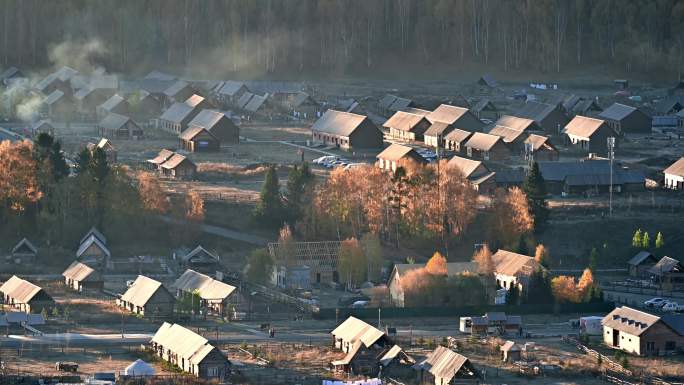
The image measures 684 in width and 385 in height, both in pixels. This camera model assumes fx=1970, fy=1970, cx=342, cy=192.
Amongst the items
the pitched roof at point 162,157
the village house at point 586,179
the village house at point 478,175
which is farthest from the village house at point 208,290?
the village house at point 586,179

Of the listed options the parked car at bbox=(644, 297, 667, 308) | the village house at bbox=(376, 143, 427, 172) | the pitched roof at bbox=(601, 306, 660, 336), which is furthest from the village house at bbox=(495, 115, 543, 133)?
the pitched roof at bbox=(601, 306, 660, 336)

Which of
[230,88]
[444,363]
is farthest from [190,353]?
[230,88]

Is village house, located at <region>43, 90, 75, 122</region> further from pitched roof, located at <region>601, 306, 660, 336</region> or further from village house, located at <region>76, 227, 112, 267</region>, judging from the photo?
pitched roof, located at <region>601, 306, 660, 336</region>

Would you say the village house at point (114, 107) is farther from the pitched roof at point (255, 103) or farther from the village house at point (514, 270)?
the village house at point (514, 270)

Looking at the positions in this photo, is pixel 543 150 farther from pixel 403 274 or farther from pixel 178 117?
pixel 403 274

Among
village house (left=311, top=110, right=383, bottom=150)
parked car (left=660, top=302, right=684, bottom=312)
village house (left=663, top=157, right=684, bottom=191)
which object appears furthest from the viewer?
village house (left=311, top=110, right=383, bottom=150)

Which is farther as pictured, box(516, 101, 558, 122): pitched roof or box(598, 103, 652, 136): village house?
box(598, 103, 652, 136): village house
